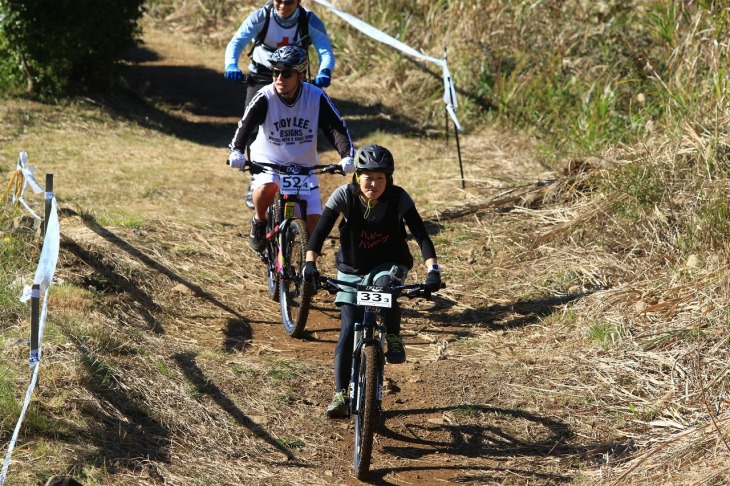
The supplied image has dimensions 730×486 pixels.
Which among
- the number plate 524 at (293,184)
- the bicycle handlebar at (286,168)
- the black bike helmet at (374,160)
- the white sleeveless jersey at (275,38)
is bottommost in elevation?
the number plate 524 at (293,184)

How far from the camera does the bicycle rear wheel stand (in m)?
4.85

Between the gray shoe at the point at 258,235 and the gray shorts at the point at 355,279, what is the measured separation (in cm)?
211

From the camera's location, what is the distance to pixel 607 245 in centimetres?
792

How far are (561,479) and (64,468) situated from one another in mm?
2613

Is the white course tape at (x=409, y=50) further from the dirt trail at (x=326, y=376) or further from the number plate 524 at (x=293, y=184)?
the number plate 524 at (x=293, y=184)

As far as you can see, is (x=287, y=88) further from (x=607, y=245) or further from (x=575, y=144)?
(x=575, y=144)

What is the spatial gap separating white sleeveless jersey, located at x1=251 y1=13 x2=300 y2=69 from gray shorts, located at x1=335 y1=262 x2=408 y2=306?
368cm

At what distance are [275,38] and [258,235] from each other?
2107 millimetres

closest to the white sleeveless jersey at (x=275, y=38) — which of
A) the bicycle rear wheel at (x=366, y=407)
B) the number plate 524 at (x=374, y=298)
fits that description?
the number plate 524 at (x=374, y=298)

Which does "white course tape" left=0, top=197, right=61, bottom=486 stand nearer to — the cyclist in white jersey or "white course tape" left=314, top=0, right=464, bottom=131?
the cyclist in white jersey

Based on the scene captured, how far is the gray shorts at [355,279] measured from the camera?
211 inches

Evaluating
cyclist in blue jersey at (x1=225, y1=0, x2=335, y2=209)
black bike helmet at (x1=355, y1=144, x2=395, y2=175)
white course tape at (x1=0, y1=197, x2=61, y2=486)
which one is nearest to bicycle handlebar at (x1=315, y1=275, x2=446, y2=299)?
black bike helmet at (x1=355, y1=144, x2=395, y2=175)

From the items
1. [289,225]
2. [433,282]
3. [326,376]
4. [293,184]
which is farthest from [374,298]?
[293,184]

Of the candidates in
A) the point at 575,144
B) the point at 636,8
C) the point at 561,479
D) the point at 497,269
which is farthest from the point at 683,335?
the point at 636,8
